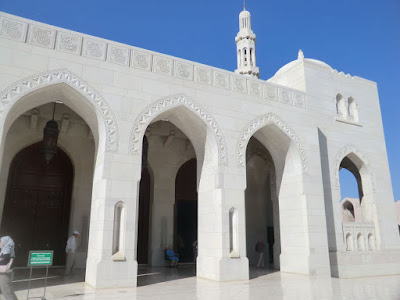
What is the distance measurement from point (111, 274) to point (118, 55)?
4824 mm

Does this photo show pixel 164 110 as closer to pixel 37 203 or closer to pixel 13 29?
pixel 13 29

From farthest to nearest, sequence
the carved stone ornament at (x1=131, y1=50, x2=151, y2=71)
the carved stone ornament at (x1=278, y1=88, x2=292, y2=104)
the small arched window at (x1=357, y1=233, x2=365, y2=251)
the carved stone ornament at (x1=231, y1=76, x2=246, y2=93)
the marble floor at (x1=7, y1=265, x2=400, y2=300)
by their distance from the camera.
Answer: the small arched window at (x1=357, y1=233, x2=365, y2=251) → the carved stone ornament at (x1=278, y1=88, x2=292, y2=104) → the carved stone ornament at (x1=231, y1=76, x2=246, y2=93) → the carved stone ornament at (x1=131, y1=50, x2=151, y2=71) → the marble floor at (x1=7, y1=265, x2=400, y2=300)

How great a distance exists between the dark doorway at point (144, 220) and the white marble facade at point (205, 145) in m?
0.40

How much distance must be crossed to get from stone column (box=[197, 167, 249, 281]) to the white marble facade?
31mm

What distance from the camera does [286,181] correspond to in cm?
1013

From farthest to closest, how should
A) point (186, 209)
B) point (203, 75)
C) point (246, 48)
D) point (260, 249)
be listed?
point (246, 48)
point (186, 209)
point (260, 249)
point (203, 75)

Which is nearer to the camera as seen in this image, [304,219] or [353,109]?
[304,219]

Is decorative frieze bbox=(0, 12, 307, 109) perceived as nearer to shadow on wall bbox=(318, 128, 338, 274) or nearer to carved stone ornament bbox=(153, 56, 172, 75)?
carved stone ornament bbox=(153, 56, 172, 75)

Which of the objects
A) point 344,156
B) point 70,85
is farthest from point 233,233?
point 344,156

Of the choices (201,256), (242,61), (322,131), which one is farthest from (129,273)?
(242,61)

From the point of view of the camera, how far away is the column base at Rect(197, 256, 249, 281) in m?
7.73

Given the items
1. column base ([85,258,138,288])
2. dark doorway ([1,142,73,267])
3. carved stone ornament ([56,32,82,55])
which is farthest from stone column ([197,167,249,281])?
dark doorway ([1,142,73,267])

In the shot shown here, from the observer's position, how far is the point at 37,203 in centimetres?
1025

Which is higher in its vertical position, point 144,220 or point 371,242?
point 144,220
